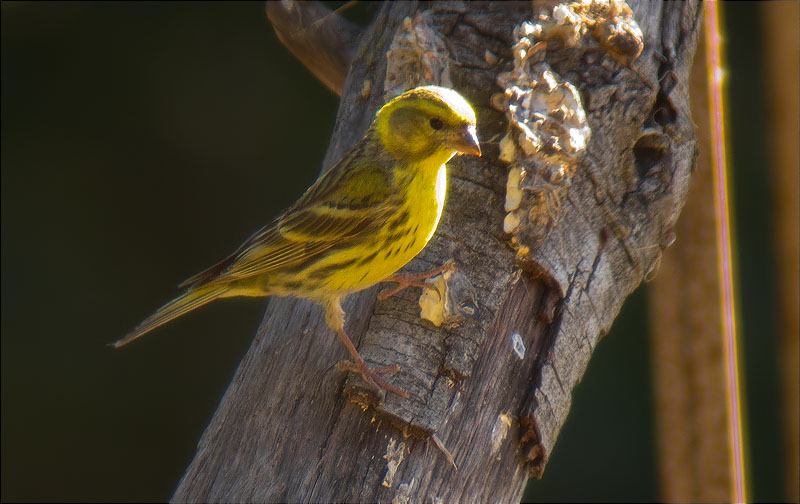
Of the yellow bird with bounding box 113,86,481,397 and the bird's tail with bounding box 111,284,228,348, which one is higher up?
the yellow bird with bounding box 113,86,481,397

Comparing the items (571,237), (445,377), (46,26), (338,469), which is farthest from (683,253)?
Answer: (46,26)

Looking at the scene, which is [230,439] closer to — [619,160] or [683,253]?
[619,160]

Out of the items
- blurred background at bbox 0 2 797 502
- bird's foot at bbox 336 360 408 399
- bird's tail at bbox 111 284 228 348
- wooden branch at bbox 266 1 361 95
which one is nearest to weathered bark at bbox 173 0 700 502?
bird's foot at bbox 336 360 408 399

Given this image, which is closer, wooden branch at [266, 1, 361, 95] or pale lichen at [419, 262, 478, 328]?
pale lichen at [419, 262, 478, 328]

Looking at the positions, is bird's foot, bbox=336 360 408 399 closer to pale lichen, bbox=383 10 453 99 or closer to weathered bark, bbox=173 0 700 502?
weathered bark, bbox=173 0 700 502

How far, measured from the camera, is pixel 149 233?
17.2 ft

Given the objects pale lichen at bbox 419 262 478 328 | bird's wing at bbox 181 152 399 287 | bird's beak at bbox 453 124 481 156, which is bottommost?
pale lichen at bbox 419 262 478 328

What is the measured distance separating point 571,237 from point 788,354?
1451 mm

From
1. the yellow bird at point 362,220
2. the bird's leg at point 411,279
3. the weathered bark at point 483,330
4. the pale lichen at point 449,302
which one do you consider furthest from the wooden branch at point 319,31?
the pale lichen at point 449,302

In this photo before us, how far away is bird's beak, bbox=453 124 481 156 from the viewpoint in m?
2.69

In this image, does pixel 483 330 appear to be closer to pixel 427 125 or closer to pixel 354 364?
pixel 354 364

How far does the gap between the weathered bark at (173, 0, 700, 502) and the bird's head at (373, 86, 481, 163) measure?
0.40ft

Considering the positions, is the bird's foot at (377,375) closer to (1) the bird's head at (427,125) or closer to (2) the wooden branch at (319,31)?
(1) the bird's head at (427,125)

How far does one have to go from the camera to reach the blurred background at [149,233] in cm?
474
